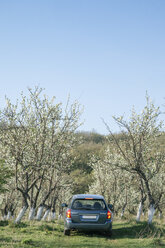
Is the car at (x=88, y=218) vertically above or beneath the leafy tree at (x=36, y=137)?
beneath

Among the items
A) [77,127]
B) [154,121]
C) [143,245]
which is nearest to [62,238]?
[143,245]

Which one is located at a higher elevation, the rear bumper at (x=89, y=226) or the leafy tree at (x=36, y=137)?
the leafy tree at (x=36, y=137)

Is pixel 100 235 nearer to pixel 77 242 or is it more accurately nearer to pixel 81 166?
pixel 77 242

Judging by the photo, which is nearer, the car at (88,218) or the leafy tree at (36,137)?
the car at (88,218)

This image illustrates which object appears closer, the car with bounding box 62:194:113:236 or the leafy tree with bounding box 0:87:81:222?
the car with bounding box 62:194:113:236

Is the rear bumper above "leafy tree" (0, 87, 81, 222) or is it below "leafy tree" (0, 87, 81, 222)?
below

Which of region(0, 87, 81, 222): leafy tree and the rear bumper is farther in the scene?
region(0, 87, 81, 222): leafy tree

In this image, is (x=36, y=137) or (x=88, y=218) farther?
(x=36, y=137)

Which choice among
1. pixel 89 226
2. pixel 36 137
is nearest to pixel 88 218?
pixel 89 226

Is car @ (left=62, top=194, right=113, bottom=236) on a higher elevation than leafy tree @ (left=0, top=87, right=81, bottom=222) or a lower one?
lower

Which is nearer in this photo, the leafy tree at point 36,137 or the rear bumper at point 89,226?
the rear bumper at point 89,226

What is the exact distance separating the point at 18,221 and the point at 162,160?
31.0 feet

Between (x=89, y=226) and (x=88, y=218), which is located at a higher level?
(x=88, y=218)

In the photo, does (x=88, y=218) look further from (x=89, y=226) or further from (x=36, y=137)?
(x=36, y=137)
